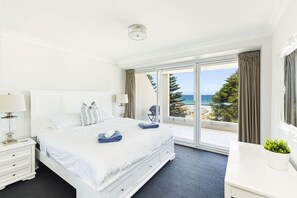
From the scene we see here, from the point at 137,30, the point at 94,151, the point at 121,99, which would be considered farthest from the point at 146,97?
the point at 94,151

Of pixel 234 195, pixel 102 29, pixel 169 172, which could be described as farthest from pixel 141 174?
pixel 102 29

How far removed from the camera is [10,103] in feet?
6.88

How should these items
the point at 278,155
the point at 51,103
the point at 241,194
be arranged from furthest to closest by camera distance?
the point at 51,103 → the point at 278,155 → the point at 241,194

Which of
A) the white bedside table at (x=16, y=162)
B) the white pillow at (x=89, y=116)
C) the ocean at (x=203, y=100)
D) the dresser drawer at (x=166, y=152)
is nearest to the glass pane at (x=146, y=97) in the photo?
the ocean at (x=203, y=100)

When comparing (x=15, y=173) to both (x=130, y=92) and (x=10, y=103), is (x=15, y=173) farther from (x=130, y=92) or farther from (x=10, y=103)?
(x=130, y=92)

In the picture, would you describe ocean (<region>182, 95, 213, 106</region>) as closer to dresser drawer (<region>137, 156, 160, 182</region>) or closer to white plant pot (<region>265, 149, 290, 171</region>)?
dresser drawer (<region>137, 156, 160, 182</region>)

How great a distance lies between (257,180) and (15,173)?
3.06 metres

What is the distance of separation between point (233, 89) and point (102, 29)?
304 centimetres

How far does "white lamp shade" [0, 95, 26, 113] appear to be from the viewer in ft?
6.72

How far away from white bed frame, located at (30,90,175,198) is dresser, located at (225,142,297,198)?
114 cm

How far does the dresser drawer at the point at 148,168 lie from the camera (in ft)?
6.70

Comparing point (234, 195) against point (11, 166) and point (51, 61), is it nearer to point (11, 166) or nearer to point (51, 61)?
point (11, 166)

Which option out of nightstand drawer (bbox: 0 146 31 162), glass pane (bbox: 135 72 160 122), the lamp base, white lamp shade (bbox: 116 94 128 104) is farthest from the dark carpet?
white lamp shade (bbox: 116 94 128 104)

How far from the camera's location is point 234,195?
1114mm
